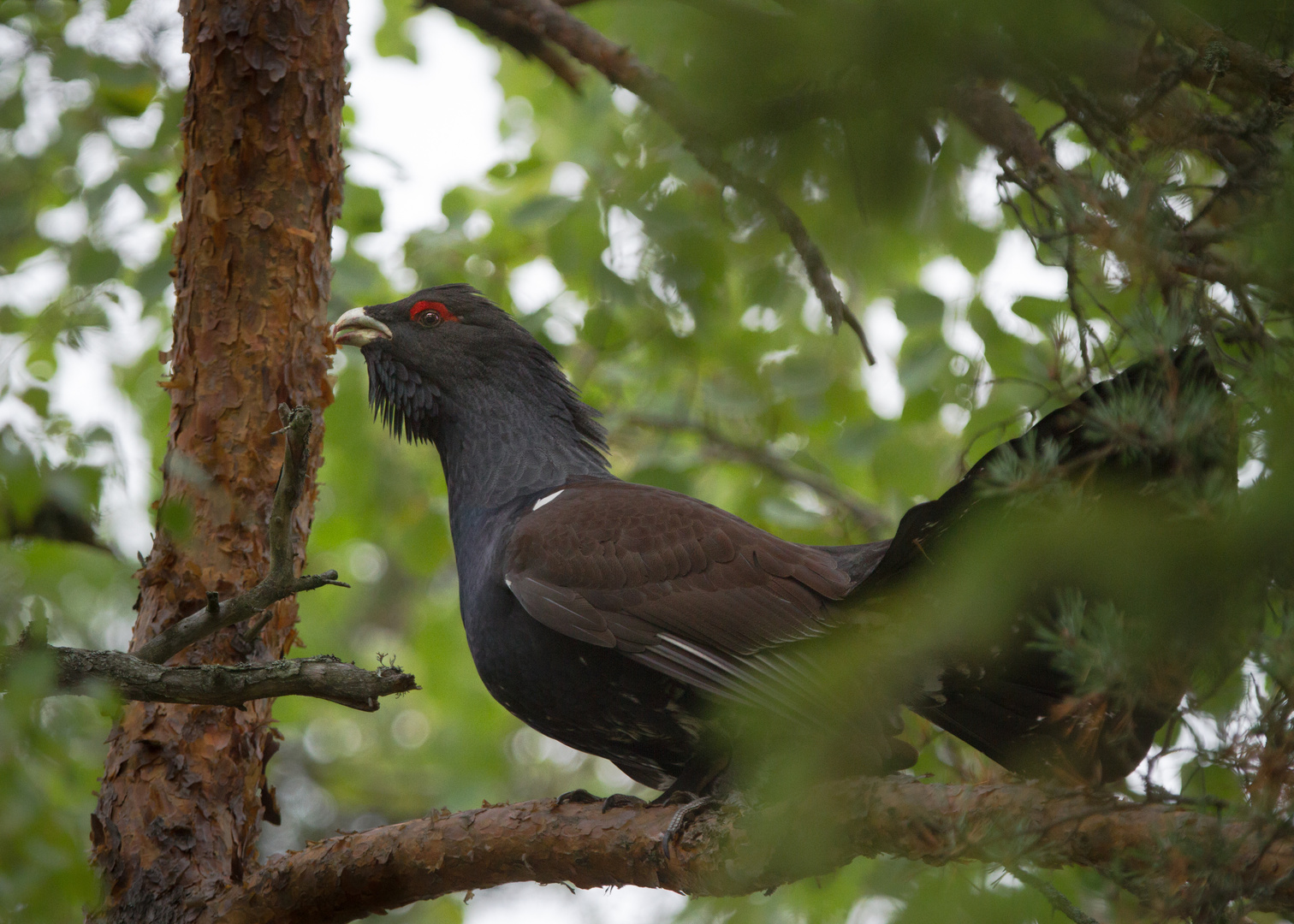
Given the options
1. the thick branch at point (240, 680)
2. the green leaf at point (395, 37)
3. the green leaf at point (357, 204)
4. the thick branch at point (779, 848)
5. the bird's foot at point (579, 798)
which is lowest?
the thick branch at point (779, 848)

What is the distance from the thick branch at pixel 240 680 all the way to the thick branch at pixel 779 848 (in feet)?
2.35

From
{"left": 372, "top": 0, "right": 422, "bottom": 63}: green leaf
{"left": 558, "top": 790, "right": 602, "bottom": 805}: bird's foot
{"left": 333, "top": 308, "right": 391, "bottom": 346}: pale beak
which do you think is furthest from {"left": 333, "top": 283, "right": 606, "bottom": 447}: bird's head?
{"left": 372, "top": 0, "right": 422, "bottom": 63}: green leaf

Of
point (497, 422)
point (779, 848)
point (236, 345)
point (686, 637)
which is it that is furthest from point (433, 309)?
point (779, 848)

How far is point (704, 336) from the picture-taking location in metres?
5.14

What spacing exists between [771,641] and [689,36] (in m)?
2.03

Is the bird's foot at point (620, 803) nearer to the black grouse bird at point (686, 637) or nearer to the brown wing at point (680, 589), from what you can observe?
the black grouse bird at point (686, 637)

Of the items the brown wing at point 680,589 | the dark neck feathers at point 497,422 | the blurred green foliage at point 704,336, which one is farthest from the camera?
the dark neck feathers at point 497,422

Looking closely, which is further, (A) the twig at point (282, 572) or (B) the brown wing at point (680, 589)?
(B) the brown wing at point (680, 589)

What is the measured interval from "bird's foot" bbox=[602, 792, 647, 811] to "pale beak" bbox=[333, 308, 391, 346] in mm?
2033

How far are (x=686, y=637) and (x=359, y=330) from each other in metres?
1.84

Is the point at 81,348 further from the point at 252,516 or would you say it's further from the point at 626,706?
the point at 626,706

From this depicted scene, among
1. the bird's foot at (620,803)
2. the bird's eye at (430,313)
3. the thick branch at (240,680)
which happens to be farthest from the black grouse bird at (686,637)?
the thick branch at (240,680)

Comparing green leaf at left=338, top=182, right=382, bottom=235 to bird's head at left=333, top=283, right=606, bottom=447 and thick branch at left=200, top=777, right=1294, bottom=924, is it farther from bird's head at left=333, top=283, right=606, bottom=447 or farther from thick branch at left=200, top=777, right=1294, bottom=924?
thick branch at left=200, top=777, right=1294, bottom=924

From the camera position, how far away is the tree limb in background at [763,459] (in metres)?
5.41
